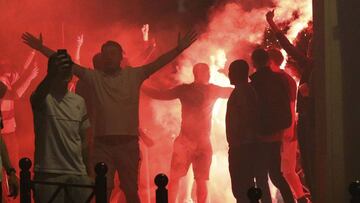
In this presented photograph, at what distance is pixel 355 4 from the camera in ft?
31.6

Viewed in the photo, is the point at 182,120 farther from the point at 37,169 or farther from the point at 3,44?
the point at 37,169

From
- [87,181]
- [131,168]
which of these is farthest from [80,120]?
[131,168]

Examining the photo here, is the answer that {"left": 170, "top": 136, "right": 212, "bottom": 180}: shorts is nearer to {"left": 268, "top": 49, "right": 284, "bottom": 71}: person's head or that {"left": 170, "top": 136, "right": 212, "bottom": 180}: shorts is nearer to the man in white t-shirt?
{"left": 268, "top": 49, "right": 284, "bottom": 71}: person's head

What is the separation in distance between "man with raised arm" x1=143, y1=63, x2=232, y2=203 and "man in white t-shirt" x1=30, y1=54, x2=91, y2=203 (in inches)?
146

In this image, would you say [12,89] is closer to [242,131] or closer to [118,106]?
[118,106]

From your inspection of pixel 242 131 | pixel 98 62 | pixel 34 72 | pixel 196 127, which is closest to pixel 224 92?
pixel 196 127

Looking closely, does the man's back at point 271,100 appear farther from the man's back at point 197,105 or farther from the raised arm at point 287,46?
the man's back at point 197,105

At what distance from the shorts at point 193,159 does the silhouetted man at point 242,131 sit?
603 millimetres

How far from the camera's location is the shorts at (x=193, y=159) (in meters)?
11.2

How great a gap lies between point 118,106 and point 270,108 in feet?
7.34

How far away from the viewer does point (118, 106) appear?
977 centimetres

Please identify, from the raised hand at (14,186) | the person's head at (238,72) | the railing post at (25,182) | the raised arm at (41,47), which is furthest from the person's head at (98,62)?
the railing post at (25,182)

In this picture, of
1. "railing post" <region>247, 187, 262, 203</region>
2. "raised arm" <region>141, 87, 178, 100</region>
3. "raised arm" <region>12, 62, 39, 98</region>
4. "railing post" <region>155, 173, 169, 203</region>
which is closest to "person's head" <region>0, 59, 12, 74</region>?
"raised arm" <region>12, 62, 39, 98</region>

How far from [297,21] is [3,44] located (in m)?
4.03
